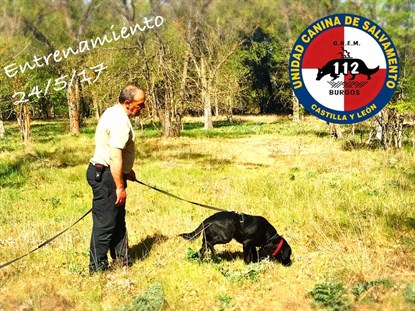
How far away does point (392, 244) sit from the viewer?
18.5 feet

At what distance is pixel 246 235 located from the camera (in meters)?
5.08

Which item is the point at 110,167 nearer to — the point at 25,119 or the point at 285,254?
the point at 285,254

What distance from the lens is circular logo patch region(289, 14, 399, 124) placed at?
7.37m

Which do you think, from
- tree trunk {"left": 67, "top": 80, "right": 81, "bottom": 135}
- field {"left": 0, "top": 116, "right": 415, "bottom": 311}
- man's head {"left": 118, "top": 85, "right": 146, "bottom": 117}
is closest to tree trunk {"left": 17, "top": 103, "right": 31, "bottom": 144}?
tree trunk {"left": 67, "top": 80, "right": 81, "bottom": 135}

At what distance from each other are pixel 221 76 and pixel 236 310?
33.6 meters

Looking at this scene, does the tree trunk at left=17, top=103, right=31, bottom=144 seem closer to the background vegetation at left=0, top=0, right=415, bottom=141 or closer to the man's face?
the background vegetation at left=0, top=0, right=415, bottom=141

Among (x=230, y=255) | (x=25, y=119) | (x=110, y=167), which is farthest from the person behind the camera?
(x=25, y=119)

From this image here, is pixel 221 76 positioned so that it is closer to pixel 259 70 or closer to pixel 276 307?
pixel 259 70

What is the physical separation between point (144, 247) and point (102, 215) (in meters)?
1.48

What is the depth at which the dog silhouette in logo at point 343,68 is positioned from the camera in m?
8.11

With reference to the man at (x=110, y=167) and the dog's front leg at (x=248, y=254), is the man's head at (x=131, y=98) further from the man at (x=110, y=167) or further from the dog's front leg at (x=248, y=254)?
the dog's front leg at (x=248, y=254)

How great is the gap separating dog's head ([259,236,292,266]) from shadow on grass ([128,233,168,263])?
5.54 ft

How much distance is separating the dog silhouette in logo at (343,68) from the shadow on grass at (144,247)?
451cm

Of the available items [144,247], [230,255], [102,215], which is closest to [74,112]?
[144,247]
